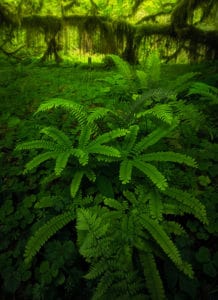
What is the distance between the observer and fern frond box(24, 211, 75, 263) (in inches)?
87.6

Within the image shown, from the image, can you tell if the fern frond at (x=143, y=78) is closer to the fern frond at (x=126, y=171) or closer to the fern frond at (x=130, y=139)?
the fern frond at (x=130, y=139)

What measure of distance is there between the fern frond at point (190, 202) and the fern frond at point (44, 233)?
0.97 m

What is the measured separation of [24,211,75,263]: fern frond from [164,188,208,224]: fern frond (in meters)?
0.97

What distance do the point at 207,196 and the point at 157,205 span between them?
1.99 feet

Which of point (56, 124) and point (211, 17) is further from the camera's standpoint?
point (211, 17)

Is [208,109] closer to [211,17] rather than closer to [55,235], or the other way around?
[55,235]

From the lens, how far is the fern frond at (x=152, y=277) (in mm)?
1972

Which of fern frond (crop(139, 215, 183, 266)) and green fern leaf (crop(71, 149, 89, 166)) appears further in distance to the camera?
green fern leaf (crop(71, 149, 89, 166))

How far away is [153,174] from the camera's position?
2.48 m

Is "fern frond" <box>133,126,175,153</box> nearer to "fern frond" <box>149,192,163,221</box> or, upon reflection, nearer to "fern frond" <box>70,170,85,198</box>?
"fern frond" <box>149,192,163,221</box>

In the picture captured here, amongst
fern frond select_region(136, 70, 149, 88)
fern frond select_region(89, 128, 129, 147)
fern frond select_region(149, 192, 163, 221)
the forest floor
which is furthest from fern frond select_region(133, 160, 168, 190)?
the forest floor

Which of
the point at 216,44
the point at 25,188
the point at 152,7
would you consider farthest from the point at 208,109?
the point at 152,7

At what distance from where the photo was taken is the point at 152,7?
7102mm

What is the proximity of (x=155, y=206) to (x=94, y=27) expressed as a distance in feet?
20.0
